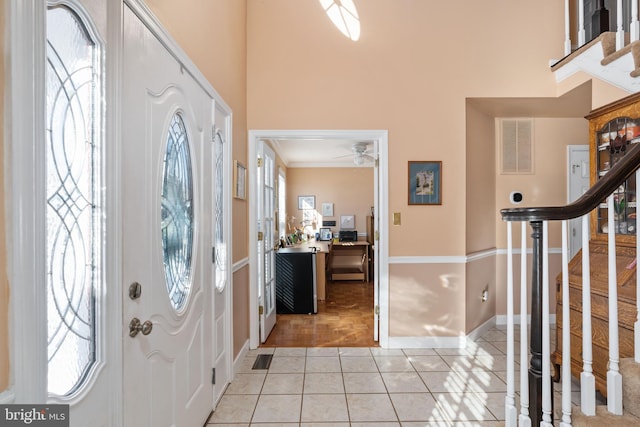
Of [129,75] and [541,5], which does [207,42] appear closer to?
[129,75]

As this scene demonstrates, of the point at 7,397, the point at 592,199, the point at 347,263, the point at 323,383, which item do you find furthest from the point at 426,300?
the point at 347,263

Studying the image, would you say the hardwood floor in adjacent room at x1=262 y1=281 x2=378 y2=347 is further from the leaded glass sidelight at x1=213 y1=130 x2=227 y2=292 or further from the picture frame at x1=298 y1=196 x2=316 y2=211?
the picture frame at x1=298 y1=196 x2=316 y2=211

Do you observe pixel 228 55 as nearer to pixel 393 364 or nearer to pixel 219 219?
pixel 219 219

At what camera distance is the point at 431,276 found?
321 centimetres

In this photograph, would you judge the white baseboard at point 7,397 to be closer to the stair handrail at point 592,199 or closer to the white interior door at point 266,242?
the stair handrail at point 592,199

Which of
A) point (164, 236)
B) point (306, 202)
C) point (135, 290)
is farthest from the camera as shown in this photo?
point (306, 202)

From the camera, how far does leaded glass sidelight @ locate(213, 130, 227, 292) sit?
2309 mm

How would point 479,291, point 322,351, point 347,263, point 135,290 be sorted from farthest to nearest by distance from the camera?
point 347,263 < point 479,291 < point 322,351 < point 135,290

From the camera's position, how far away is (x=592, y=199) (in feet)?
4.25

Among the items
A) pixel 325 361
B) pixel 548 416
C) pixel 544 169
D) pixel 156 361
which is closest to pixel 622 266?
pixel 548 416

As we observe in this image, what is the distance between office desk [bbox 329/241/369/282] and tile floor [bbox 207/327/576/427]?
314 centimetres

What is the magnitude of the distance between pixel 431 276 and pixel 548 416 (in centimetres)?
193

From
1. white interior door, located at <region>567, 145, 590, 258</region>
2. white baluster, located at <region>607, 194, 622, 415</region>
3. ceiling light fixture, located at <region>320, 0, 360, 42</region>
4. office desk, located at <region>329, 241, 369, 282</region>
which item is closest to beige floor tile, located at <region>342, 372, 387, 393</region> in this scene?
white baluster, located at <region>607, 194, 622, 415</region>

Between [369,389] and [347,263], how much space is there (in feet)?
12.9
